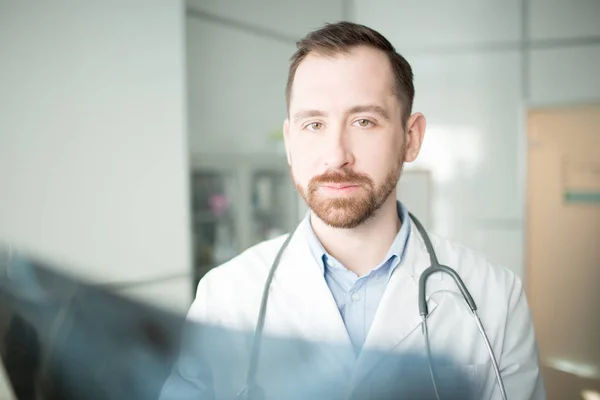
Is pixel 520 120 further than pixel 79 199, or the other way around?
pixel 520 120

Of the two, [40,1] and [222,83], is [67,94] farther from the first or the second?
[222,83]

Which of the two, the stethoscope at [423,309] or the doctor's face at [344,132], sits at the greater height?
the doctor's face at [344,132]

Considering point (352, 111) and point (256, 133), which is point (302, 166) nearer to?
point (352, 111)

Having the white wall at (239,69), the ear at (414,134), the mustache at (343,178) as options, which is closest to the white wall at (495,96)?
the white wall at (239,69)

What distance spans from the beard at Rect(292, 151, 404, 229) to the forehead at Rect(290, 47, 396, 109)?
66 mm

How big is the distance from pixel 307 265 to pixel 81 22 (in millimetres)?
984

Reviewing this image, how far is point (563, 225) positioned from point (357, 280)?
1770 millimetres

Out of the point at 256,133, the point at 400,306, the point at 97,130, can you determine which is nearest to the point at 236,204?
the point at 256,133

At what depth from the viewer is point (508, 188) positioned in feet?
6.61

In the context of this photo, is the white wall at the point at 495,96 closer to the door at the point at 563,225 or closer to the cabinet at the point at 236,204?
the door at the point at 563,225

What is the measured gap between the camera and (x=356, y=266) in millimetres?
549

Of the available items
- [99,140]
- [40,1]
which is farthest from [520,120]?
[40,1]

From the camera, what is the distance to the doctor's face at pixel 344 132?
1.43ft

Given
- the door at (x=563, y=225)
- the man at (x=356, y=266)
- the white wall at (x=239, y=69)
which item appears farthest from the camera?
the door at (x=563, y=225)
